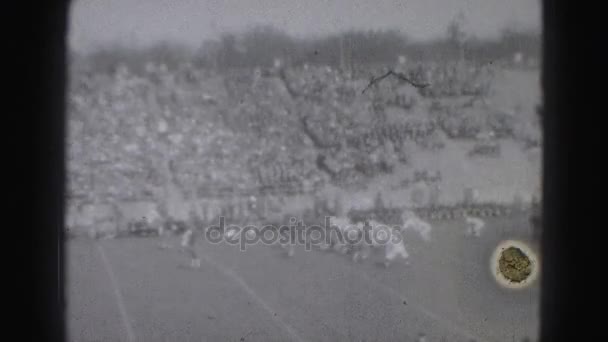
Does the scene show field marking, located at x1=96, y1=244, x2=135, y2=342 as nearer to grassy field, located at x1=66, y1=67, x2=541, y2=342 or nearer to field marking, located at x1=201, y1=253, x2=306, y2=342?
grassy field, located at x1=66, y1=67, x2=541, y2=342

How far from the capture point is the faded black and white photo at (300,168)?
172 centimetres

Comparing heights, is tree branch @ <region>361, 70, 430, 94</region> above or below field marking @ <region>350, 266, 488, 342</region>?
above

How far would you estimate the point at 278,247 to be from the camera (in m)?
1.77

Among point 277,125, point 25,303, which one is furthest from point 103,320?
point 277,125

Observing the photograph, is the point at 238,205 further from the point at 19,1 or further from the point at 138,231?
the point at 19,1

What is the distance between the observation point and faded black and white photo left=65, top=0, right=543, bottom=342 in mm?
1724

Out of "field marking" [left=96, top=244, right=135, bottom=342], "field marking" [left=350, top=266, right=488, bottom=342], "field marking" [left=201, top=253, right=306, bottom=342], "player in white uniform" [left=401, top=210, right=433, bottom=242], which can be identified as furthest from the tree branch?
"field marking" [left=96, top=244, right=135, bottom=342]

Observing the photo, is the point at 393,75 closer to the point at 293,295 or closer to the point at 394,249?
the point at 394,249

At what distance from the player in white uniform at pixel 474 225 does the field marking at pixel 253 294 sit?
646 mm

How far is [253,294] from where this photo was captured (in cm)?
177

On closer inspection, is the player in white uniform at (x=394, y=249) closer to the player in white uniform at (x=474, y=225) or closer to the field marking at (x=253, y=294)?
the player in white uniform at (x=474, y=225)

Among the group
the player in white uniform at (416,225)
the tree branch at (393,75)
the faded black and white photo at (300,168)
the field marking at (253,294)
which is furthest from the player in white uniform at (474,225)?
the field marking at (253,294)

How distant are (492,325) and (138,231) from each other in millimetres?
1190

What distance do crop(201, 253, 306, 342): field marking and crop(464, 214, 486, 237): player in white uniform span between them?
646 mm
